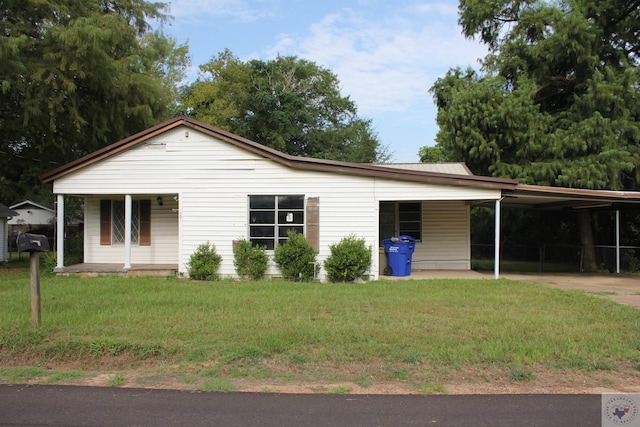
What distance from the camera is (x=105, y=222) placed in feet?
53.1

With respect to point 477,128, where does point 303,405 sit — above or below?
below

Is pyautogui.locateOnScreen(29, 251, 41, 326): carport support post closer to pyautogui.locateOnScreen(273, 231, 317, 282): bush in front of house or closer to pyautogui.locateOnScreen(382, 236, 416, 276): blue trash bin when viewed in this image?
pyautogui.locateOnScreen(273, 231, 317, 282): bush in front of house

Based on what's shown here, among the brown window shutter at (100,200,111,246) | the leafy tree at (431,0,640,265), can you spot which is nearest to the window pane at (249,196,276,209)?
the brown window shutter at (100,200,111,246)

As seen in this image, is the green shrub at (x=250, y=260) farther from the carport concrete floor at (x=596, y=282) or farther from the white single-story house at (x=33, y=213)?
the white single-story house at (x=33, y=213)

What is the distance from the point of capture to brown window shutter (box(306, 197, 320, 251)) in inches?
542

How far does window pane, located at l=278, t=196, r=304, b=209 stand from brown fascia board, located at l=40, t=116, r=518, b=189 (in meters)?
0.85

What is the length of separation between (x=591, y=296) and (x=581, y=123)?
957 cm

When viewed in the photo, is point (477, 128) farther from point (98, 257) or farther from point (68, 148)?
point (68, 148)

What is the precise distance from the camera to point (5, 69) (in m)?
13.9

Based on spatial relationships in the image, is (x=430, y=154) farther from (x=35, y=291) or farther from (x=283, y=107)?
(x=35, y=291)

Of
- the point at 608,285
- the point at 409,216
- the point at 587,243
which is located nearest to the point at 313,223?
the point at 409,216

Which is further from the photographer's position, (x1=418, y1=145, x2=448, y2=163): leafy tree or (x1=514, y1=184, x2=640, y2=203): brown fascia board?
(x1=418, y1=145, x2=448, y2=163): leafy tree

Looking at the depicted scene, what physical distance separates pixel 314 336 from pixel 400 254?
771 cm

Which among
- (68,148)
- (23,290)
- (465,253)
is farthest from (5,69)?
(465,253)
